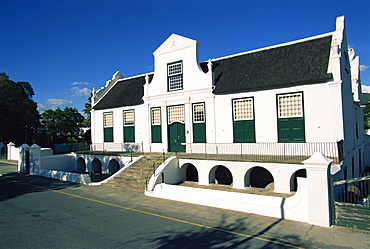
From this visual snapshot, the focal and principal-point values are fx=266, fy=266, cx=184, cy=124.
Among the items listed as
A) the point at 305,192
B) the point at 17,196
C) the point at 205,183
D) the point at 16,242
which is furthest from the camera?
the point at 205,183

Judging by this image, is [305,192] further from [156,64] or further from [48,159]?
[48,159]

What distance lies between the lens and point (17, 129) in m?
34.2

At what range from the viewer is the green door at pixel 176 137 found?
66.7 feet

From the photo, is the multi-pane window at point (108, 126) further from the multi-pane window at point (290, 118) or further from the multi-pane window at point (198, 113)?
the multi-pane window at point (290, 118)

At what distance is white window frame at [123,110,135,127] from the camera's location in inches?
924

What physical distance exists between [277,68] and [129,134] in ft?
44.4

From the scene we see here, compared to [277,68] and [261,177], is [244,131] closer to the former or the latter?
[261,177]

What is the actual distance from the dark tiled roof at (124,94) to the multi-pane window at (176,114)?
127 inches

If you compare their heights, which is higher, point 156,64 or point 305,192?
point 156,64

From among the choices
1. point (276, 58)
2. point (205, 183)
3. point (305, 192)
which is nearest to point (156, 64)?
point (276, 58)

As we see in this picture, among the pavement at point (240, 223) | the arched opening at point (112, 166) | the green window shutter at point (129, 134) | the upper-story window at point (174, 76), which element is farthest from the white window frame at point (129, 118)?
the pavement at point (240, 223)

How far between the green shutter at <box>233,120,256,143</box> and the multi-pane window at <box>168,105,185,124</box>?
4.42 meters

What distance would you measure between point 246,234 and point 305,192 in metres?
2.56

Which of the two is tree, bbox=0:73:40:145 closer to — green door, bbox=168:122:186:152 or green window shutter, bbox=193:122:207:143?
green door, bbox=168:122:186:152
